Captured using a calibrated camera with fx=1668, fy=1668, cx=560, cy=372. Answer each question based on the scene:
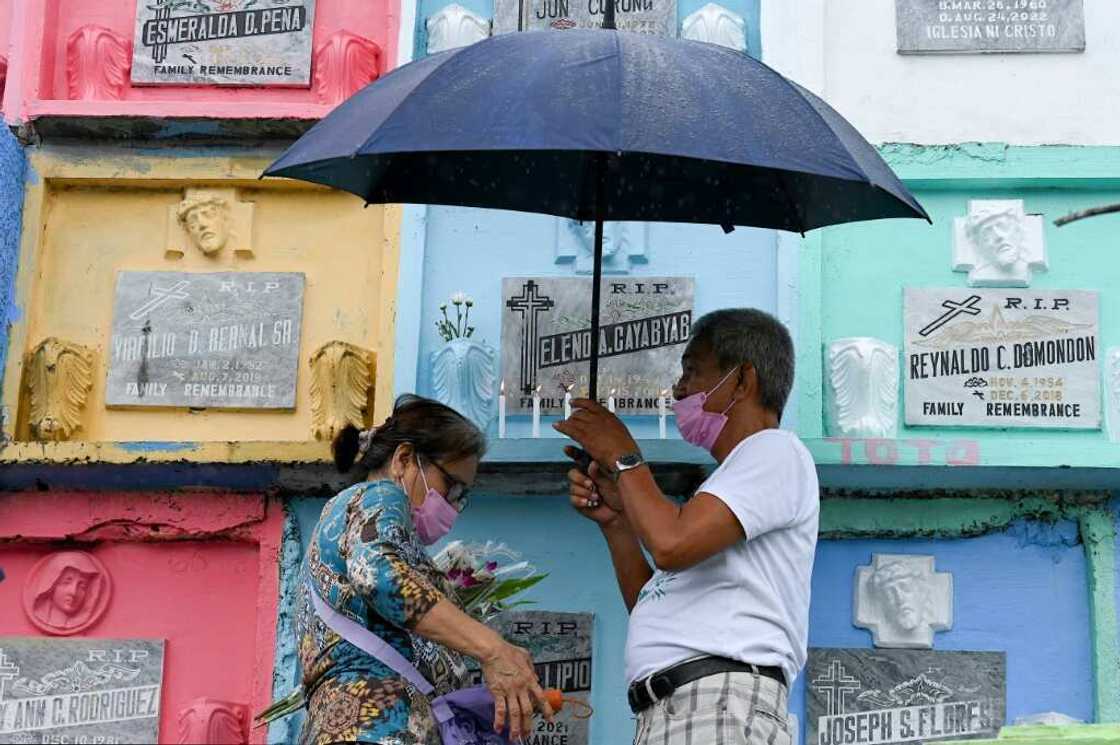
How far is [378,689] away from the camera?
381cm

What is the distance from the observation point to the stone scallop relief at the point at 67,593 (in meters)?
6.14

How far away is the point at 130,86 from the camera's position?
656cm

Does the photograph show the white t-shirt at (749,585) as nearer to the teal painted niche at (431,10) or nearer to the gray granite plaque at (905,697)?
the gray granite plaque at (905,697)

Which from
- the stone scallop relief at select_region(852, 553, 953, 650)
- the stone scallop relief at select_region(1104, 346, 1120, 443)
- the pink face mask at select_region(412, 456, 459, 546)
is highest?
the stone scallop relief at select_region(1104, 346, 1120, 443)

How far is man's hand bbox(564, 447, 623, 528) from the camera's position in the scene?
445cm

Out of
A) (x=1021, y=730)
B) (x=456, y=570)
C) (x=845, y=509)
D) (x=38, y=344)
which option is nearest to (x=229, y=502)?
(x=38, y=344)

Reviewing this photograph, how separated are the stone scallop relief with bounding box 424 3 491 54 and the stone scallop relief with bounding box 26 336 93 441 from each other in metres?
1.79

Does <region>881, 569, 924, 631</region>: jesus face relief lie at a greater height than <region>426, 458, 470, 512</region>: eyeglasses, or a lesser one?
lesser

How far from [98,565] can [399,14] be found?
2393mm

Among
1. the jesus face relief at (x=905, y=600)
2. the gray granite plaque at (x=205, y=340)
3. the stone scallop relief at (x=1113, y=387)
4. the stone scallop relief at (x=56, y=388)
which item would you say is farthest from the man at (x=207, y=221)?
the stone scallop relief at (x=1113, y=387)

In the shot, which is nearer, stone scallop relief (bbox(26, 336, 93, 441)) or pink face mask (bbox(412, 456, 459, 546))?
pink face mask (bbox(412, 456, 459, 546))

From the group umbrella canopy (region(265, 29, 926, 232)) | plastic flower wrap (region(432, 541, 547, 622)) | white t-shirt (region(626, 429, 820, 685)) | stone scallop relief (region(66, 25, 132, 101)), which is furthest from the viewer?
stone scallop relief (region(66, 25, 132, 101))

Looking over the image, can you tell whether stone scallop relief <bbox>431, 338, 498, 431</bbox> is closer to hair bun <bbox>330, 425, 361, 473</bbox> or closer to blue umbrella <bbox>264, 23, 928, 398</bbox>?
blue umbrella <bbox>264, 23, 928, 398</bbox>

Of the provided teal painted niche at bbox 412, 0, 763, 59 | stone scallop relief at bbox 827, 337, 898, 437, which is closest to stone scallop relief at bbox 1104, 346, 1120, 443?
stone scallop relief at bbox 827, 337, 898, 437
